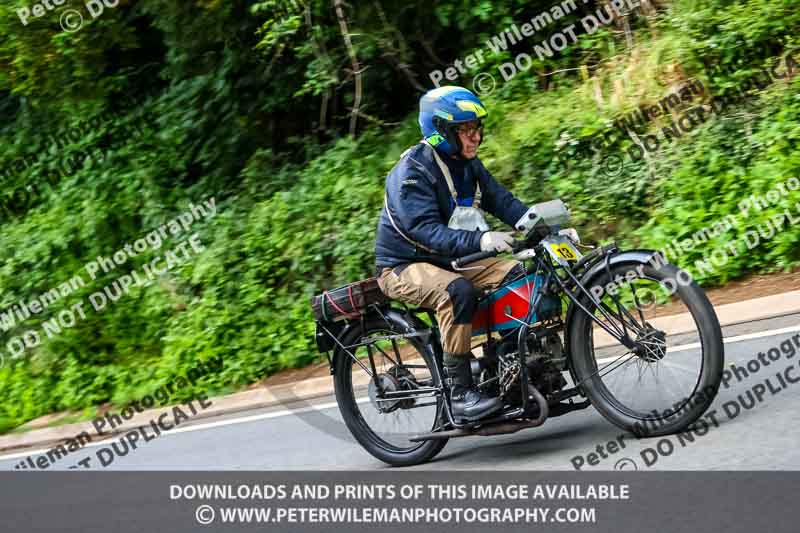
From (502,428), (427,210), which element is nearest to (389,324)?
(427,210)

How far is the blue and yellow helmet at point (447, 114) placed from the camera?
564 cm

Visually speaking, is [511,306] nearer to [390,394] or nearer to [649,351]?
[649,351]

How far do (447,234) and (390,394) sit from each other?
3.96ft

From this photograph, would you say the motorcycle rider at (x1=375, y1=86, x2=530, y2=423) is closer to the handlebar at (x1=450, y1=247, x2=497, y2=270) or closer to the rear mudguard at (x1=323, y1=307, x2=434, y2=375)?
the handlebar at (x1=450, y1=247, x2=497, y2=270)

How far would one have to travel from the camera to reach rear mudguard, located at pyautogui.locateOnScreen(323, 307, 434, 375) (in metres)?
6.18

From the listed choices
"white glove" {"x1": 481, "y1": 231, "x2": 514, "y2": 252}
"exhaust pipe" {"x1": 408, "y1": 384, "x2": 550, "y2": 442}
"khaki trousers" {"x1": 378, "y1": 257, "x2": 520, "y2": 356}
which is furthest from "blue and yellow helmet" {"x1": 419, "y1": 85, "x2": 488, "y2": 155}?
"exhaust pipe" {"x1": 408, "y1": 384, "x2": 550, "y2": 442}

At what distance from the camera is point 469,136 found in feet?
18.8

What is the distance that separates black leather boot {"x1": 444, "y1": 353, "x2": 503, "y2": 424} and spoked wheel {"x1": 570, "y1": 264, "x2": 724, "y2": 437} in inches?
24.6

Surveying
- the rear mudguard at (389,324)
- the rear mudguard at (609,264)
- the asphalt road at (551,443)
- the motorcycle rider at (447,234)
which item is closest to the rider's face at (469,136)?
the motorcycle rider at (447,234)

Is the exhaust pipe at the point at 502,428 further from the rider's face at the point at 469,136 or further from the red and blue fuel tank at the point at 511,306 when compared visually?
Result: the rider's face at the point at 469,136

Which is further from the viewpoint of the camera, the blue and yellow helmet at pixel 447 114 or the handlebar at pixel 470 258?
the blue and yellow helmet at pixel 447 114
